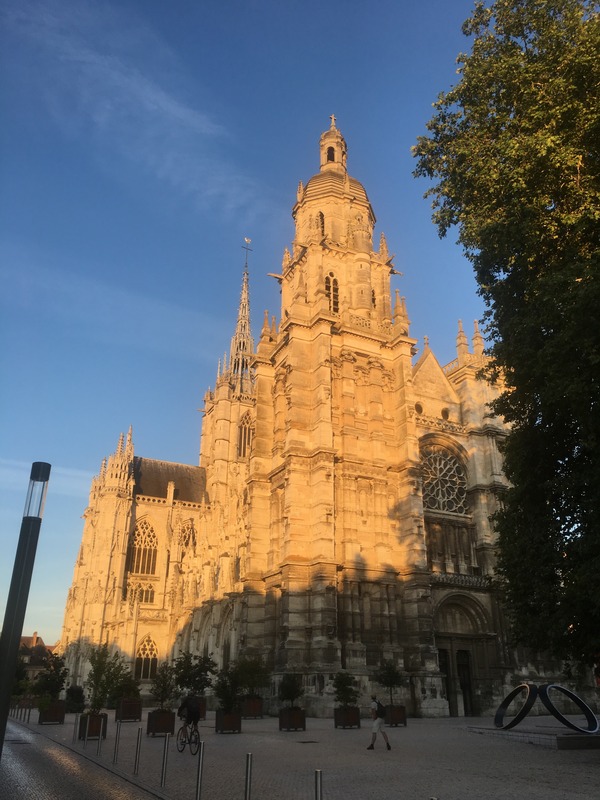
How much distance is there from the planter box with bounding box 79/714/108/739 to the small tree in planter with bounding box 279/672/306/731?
5882mm

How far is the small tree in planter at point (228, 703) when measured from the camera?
66.8ft

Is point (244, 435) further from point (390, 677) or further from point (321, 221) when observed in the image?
point (390, 677)

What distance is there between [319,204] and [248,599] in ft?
86.8

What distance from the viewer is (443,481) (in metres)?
38.1

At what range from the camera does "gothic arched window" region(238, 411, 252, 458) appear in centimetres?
6356

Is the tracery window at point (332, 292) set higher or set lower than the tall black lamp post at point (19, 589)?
higher

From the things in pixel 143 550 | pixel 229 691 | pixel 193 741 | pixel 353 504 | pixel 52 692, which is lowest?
pixel 193 741

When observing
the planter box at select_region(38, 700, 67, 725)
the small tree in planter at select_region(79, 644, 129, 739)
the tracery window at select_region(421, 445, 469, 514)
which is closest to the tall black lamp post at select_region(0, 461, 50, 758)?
the small tree in planter at select_region(79, 644, 129, 739)

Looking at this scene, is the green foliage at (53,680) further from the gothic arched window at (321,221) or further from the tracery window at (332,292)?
the gothic arched window at (321,221)

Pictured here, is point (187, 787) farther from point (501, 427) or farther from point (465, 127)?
point (501, 427)

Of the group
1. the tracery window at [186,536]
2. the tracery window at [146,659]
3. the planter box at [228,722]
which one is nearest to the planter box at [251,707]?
the planter box at [228,722]

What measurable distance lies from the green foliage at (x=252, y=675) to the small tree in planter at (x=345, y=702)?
3.50 metres

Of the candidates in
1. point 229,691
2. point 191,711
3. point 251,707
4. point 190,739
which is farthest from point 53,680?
point 191,711

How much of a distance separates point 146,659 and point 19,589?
49.3 m
